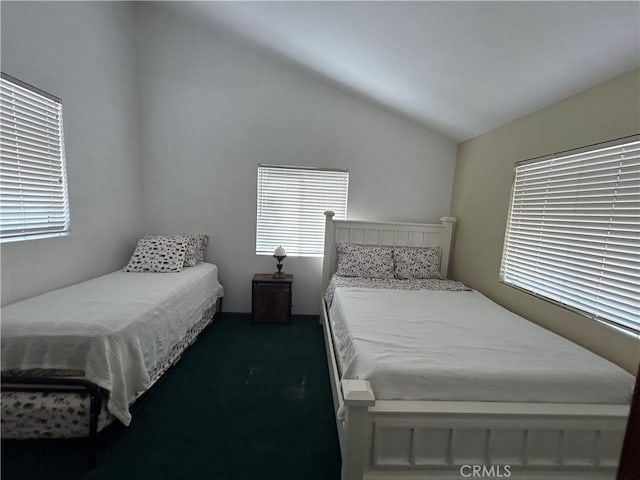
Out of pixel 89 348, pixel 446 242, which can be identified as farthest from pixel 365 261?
pixel 89 348

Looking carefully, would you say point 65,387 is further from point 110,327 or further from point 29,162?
point 29,162

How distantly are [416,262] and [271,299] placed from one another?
1.58 m

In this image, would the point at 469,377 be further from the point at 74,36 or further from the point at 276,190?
the point at 74,36

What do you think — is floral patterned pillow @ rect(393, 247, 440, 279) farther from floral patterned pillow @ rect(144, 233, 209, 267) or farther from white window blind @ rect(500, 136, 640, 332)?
floral patterned pillow @ rect(144, 233, 209, 267)

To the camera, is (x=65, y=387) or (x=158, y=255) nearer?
(x=65, y=387)

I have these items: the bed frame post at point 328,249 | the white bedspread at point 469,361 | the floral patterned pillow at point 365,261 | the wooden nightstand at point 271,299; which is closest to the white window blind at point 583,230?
the white bedspread at point 469,361

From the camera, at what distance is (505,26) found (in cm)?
144

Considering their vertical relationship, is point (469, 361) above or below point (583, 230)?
below

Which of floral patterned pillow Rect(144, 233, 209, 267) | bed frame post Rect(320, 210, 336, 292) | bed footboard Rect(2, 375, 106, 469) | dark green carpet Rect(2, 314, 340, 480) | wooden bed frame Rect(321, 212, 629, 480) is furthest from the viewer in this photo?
bed frame post Rect(320, 210, 336, 292)

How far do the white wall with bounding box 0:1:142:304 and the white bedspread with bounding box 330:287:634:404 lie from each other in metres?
1.62

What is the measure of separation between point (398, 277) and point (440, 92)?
5.61 feet

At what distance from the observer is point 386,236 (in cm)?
310

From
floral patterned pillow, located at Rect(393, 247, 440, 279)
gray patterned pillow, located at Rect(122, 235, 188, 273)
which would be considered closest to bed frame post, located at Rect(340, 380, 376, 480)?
floral patterned pillow, located at Rect(393, 247, 440, 279)

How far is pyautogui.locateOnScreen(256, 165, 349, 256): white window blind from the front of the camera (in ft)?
10.3
